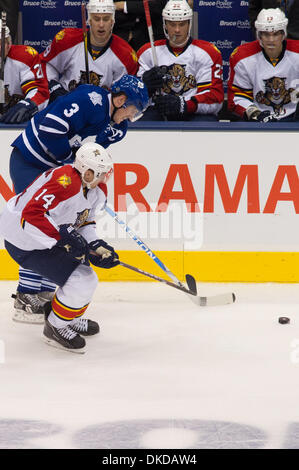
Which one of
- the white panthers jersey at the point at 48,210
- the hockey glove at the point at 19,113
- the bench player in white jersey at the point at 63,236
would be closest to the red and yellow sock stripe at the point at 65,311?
the bench player in white jersey at the point at 63,236

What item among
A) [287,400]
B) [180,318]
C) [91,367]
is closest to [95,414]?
[91,367]

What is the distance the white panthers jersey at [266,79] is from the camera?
4.98m

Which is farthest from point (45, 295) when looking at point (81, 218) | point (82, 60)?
point (82, 60)

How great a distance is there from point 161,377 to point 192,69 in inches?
88.7

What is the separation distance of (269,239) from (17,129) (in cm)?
149

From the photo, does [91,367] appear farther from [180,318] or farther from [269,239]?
[269,239]

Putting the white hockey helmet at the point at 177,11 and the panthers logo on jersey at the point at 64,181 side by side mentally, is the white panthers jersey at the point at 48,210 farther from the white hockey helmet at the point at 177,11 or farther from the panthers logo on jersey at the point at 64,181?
the white hockey helmet at the point at 177,11

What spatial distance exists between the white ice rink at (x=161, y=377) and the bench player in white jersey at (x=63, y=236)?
0.19m

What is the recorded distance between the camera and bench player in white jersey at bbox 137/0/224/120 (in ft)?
15.9

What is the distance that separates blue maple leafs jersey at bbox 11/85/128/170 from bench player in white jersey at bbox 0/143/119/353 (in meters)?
0.24

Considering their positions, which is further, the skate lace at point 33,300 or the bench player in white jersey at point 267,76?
the bench player in white jersey at point 267,76

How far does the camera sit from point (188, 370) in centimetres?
349

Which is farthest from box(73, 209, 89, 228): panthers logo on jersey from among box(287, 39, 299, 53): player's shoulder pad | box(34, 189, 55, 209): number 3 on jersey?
box(287, 39, 299, 53): player's shoulder pad

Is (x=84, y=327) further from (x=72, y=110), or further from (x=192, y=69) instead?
(x=192, y=69)
